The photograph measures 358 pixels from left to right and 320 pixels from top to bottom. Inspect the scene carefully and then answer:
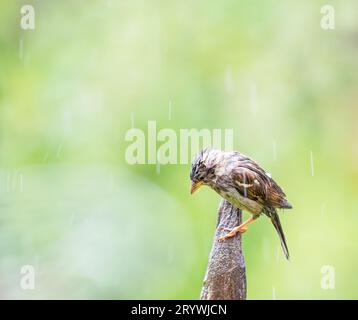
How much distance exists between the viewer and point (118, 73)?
30.3 ft

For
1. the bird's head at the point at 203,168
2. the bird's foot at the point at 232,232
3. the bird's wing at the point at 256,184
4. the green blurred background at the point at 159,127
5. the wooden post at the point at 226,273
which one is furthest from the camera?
the green blurred background at the point at 159,127

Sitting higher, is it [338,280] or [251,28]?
[251,28]

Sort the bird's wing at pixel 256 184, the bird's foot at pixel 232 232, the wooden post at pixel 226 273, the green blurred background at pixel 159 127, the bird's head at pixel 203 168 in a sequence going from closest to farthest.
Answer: the wooden post at pixel 226 273 < the bird's foot at pixel 232 232 < the bird's head at pixel 203 168 < the bird's wing at pixel 256 184 < the green blurred background at pixel 159 127

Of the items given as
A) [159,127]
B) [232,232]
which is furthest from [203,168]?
[159,127]

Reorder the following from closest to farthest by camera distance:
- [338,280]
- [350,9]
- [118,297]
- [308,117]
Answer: [118,297] → [338,280] → [308,117] → [350,9]

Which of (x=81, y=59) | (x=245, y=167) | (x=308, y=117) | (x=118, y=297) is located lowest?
(x=118, y=297)

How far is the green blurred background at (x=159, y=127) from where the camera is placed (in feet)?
26.0

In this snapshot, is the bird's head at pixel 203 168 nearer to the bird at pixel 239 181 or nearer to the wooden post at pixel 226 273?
the bird at pixel 239 181

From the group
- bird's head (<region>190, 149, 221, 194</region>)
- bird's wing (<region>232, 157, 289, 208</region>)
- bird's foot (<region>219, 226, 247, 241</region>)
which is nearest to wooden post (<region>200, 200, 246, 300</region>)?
bird's foot (<region>219, 226, 247, 241</region>)

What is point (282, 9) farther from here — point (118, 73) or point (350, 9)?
point (118, 73)

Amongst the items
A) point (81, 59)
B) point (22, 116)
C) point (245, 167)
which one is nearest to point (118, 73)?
point (81, 59)

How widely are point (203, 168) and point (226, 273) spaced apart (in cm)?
95

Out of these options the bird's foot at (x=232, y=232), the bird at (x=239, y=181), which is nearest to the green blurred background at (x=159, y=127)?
the bird at (x=239, y=181)

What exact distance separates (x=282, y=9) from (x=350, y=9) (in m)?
0.78
